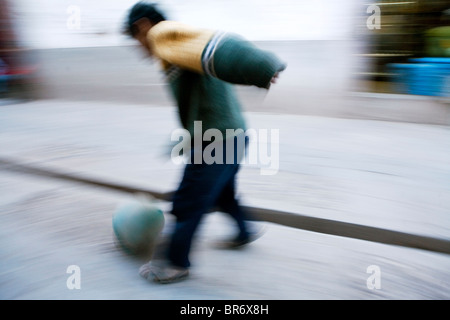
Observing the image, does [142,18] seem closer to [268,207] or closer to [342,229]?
[268,207]

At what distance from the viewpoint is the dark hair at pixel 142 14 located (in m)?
2.30

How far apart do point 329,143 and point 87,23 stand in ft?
20.6

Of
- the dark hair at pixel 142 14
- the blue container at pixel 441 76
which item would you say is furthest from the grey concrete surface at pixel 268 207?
the dark hair at pixel 142 14

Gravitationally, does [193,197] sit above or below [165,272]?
above

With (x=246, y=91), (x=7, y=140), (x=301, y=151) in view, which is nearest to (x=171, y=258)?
(x=301, y=151)

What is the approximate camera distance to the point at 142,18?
230 cm

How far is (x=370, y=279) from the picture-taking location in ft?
8.95

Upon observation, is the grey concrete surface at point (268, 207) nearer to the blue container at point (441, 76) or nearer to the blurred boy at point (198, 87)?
the blurred boy at point (198, 87)

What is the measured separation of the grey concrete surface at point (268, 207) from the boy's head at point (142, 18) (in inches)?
27.8

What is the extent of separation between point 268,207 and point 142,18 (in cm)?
196

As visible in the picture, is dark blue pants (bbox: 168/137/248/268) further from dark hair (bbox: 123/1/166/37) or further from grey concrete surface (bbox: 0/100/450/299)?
dark hair (bbox: 123/1/166/37)

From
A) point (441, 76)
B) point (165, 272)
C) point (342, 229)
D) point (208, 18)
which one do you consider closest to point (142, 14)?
point (165, 272)

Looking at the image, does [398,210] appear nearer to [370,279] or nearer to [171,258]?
[370,279]
